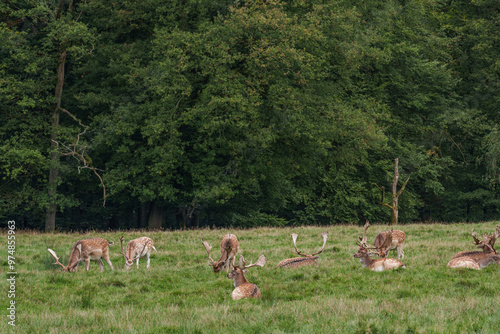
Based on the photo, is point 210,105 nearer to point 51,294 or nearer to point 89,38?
point 89,38

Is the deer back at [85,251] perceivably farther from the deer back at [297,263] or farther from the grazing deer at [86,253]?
the deer back at [297,263]

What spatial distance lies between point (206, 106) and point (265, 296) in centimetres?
1465

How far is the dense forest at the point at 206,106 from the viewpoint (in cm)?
2411

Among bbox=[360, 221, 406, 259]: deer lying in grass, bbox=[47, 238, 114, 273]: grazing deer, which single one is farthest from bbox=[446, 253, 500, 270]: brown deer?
bbox=[47, 238, 114, 273]: grazing deer

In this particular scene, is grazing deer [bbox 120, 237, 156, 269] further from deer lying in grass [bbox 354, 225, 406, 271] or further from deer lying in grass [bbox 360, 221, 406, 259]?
deer lying in grass [bbox 360, 221, 406, 259]

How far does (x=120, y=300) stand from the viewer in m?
9.89

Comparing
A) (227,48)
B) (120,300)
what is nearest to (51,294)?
(120,300)

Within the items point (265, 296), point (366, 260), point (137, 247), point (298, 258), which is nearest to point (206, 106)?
point (137, 247)

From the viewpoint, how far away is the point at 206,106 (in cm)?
2344

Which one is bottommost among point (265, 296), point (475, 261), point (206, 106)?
point (265, 296)

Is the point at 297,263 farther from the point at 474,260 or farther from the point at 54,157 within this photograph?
the point at 54,157

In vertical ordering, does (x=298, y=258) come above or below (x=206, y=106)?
below

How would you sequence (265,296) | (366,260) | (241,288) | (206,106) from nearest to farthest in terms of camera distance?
(265,296), (241,288), (366,260), (206,106)

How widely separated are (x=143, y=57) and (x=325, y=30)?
8.51 meters
